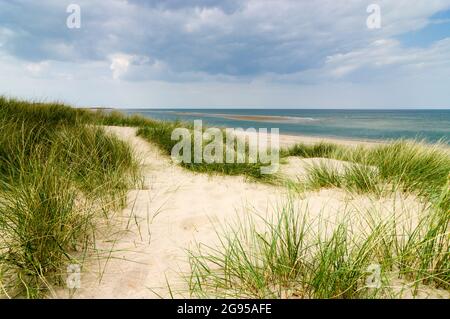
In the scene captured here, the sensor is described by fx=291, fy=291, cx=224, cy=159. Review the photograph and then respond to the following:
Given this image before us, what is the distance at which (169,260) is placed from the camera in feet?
6.10

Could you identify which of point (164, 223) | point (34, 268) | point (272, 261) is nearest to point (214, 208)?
point (164, 223)

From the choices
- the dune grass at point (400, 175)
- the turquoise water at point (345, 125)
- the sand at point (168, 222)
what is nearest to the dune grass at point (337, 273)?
the sand at point (168, 222)

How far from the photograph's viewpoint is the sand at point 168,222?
1621 millimetres

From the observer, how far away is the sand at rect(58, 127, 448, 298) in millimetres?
1621

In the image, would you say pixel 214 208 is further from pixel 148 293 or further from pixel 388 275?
pixel 388 275

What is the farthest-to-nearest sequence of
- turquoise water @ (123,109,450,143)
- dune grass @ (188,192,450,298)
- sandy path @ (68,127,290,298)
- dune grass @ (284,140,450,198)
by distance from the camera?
turquoise water @ (123,109,450,143) < dune grass @ (284,140,450,198) < sandy path @ (68,127,290,298) < dune grass @ (188,192,450,298)

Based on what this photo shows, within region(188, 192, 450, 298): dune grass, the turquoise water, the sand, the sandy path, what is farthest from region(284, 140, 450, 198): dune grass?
the turquoise water

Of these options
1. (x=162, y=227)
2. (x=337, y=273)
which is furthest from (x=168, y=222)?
(x=337, y=273)

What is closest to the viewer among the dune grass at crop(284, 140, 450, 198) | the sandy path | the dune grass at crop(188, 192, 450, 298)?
the dune grass at crop(188, 192, 450, 298)

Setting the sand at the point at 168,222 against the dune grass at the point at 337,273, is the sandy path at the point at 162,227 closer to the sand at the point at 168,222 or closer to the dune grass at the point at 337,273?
the sand at the point at 168,222

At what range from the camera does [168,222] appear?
2455 mm

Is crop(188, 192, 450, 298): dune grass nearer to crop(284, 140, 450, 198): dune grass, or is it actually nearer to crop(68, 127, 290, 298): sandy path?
crop(68, 127, 290, 298): sandy path

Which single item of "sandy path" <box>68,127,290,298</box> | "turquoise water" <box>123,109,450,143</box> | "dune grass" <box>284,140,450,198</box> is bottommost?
"sandy path" <box>68,127,290,298</box>

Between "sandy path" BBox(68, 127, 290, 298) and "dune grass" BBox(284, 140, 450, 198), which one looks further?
"dune grass" BBox(284, 140, 450, 198)
